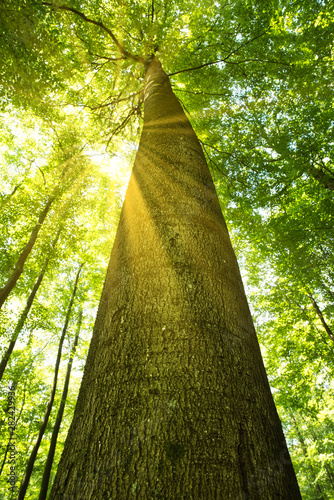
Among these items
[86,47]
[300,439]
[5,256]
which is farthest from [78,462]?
[300,439]

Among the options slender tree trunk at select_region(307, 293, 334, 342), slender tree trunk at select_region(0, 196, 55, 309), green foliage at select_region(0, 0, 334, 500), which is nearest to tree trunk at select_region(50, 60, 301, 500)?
green foliage at select_region(0, 0, 334, 500)

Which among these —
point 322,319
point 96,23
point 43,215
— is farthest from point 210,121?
point 322,319

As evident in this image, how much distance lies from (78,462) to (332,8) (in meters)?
9.27

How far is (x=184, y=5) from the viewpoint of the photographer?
248 inches

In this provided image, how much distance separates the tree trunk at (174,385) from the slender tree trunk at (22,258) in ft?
26.5

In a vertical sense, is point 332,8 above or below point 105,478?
above

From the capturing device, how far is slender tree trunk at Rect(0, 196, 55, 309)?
8.26 meters

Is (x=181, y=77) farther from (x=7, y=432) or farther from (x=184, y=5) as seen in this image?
(x=7, y=432)

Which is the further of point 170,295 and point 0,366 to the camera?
point 0,366

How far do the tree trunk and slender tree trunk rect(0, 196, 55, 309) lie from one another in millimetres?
8090

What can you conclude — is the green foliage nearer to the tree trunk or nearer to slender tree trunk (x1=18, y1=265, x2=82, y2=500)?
slender tree trunk (x1=18, y1=265, x2=82, y2=500)

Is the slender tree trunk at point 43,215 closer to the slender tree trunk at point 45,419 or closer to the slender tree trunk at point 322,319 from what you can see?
the slender tree trunk at point 45,419

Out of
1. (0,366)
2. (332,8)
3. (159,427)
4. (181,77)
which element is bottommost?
(159,427)

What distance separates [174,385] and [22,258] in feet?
31.6
